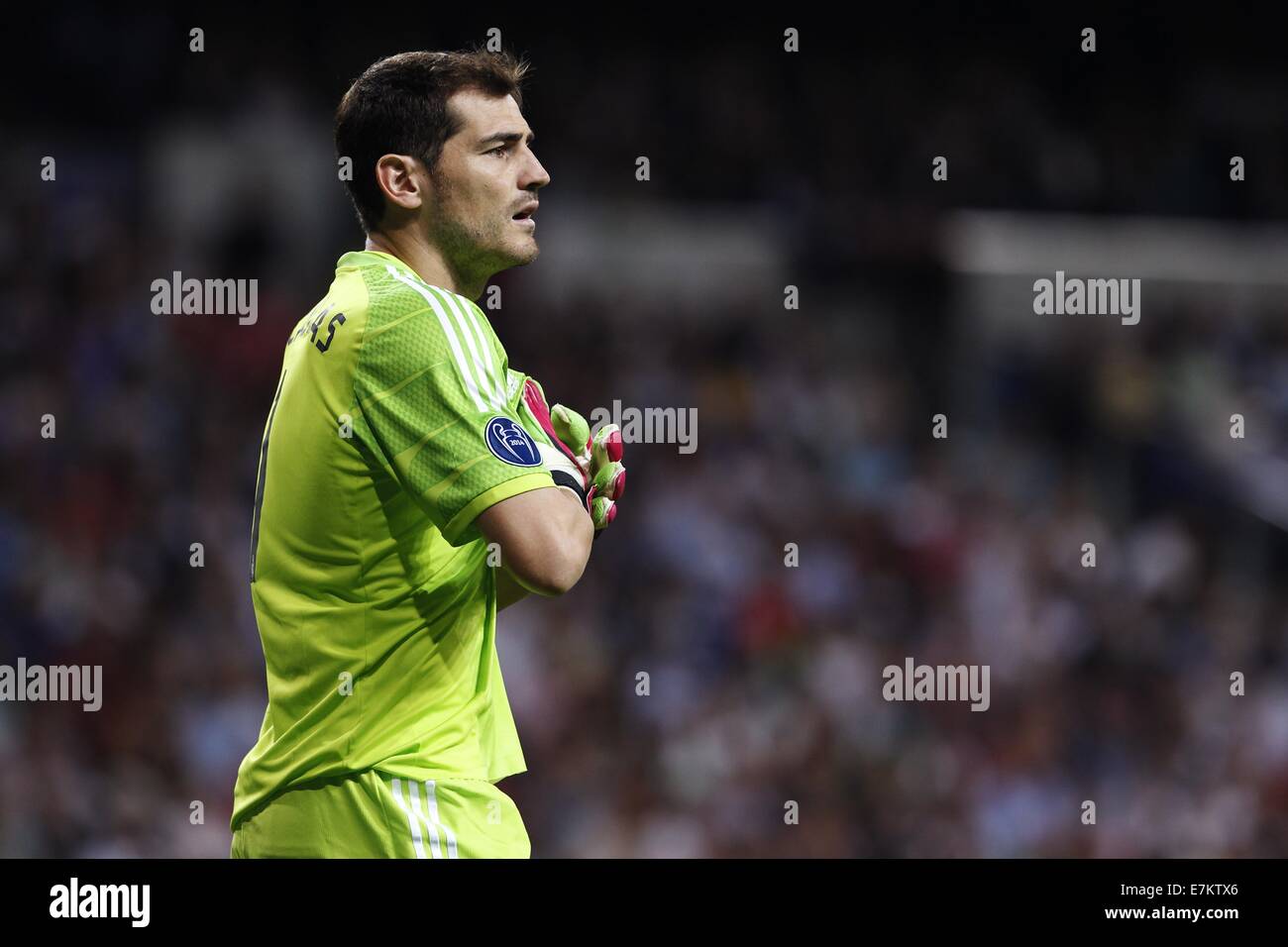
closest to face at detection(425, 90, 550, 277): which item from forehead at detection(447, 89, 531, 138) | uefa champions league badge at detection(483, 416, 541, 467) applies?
forehead at detection(447, 89, 531, 138)

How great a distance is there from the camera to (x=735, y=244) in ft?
34.9

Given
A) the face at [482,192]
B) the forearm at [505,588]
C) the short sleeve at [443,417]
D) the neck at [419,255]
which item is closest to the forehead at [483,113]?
the face at [482,192]

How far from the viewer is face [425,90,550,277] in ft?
9.52

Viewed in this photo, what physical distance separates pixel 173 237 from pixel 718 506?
3456 mm

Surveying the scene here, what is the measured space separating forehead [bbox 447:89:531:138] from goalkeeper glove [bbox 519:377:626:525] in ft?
1.55

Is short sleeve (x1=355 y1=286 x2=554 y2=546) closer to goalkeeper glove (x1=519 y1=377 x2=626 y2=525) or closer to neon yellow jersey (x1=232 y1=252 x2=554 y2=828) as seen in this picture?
neon yellow jersey (x1=232 y1=252 x2=554 y2=828)

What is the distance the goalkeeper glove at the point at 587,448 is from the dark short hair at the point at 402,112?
47 cm

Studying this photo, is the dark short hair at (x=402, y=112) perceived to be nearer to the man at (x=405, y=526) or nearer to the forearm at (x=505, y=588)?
the man at (x=405, y=526)

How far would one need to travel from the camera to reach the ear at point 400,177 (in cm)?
290

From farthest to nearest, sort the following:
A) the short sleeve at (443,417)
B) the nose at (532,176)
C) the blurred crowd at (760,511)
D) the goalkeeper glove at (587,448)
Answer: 1. the blurred crowd at (760,511)
2. the nose at (532,176)
3. the goalkeeper glove at (587,448)
4. the short sleeve at (443,417)

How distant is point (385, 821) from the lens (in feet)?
8.70

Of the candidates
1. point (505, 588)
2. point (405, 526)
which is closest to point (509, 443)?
point (405, 526)

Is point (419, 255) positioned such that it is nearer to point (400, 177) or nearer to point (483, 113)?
point (400, 177)
